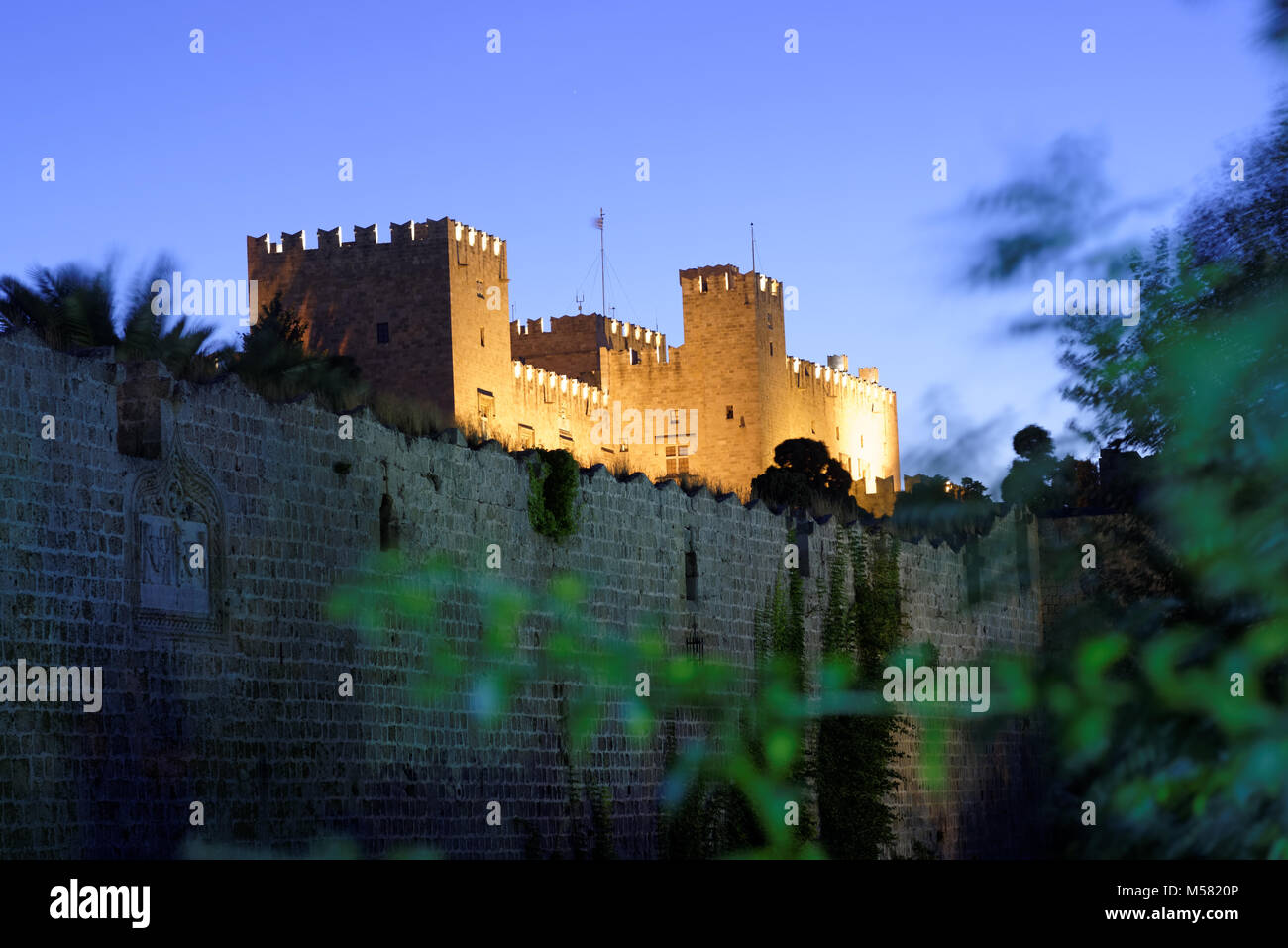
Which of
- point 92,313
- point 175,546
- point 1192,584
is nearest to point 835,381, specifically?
point 92,313

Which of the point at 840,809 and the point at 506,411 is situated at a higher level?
the point at 506,411

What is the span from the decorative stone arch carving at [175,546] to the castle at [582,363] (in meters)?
26.5

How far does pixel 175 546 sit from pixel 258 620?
0.98m

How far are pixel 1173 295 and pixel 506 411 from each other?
40.7 metres

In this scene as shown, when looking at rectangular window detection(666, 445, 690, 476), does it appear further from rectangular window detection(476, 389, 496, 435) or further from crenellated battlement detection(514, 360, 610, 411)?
rectangular window detection(476, 389, 496, 435)

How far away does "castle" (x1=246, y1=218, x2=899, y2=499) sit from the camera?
4297 centimetres

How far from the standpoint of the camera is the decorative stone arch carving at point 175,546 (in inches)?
463

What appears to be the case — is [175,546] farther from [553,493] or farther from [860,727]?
[860,727]

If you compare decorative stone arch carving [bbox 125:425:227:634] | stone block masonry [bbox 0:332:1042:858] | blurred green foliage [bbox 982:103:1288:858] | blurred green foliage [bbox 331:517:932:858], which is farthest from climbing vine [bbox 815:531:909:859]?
blurred green foliage [bbox 982:103:1288:858]
